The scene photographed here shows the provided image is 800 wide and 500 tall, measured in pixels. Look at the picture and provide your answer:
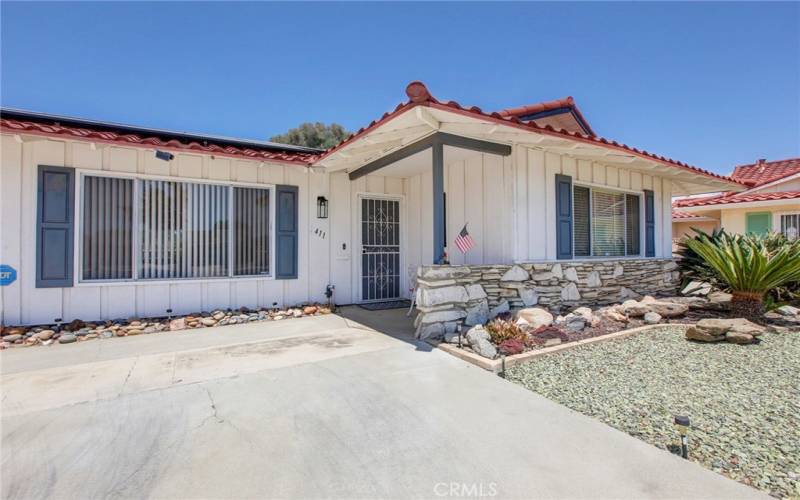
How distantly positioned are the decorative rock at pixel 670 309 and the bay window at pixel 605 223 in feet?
5.09

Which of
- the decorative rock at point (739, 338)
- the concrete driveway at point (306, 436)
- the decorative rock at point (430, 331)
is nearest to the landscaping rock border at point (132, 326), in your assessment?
the concrete driveway at point (306, 436)

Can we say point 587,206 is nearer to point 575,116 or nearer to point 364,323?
point 575,116

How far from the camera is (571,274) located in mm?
6316

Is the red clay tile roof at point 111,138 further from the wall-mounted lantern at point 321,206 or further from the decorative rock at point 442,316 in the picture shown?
the decorative rock at point 442,316

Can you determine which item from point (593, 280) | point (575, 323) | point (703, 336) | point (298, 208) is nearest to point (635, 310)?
point (593, 280)

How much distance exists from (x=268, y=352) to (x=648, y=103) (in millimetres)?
11493

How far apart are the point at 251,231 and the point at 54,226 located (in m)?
2.65

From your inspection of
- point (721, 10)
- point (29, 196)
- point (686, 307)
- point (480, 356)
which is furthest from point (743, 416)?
point (29, 196)

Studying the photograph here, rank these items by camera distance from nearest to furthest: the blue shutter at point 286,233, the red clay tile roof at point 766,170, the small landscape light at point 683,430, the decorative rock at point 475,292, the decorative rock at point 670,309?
the small landscape light at point 683,430 < the decorative rock at point 475,292 < the decorative rock at point 670,309 < the blue shutter at point 286,233 < the red clay tile roof at point 766,170

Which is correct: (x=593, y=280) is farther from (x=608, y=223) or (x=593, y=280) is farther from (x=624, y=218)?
(x=624, y=218)

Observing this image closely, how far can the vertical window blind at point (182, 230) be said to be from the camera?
5.87 metres

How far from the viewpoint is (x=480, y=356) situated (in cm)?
407

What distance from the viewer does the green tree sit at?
73.7ft
